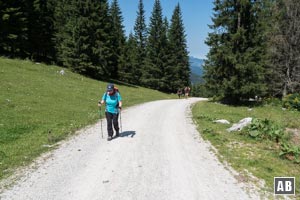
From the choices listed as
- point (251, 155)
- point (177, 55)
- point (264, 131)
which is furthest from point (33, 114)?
point (177, 55)

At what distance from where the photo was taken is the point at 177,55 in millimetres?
55031

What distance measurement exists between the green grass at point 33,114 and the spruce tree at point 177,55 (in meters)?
29.0

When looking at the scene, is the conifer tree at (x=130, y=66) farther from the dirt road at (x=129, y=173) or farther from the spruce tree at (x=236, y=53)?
the dirt road at (x=129, y=173)

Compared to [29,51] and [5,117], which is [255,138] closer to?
[5,117]

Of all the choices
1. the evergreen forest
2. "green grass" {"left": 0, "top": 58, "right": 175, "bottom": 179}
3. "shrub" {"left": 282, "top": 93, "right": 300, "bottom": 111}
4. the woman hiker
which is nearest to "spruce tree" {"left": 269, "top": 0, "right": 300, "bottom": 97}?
the evergreen forest

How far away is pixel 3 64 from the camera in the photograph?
29844 millimetres

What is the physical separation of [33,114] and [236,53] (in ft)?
60.1

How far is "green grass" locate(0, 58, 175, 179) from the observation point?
30.6ft

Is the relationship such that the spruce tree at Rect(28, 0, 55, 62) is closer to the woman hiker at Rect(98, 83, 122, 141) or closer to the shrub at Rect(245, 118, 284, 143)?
the woman hiker at Rect(98, 83, 122, 141)

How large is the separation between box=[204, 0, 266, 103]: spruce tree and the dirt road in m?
15.0

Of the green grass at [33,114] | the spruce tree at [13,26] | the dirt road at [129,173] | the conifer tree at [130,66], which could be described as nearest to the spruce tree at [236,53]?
the green grass at [33,114]

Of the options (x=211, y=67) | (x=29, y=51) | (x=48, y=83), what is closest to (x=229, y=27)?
(x=211, y=67)

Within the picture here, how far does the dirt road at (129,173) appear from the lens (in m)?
5.96

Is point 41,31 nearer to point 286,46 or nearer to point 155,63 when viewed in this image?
point 155,63
